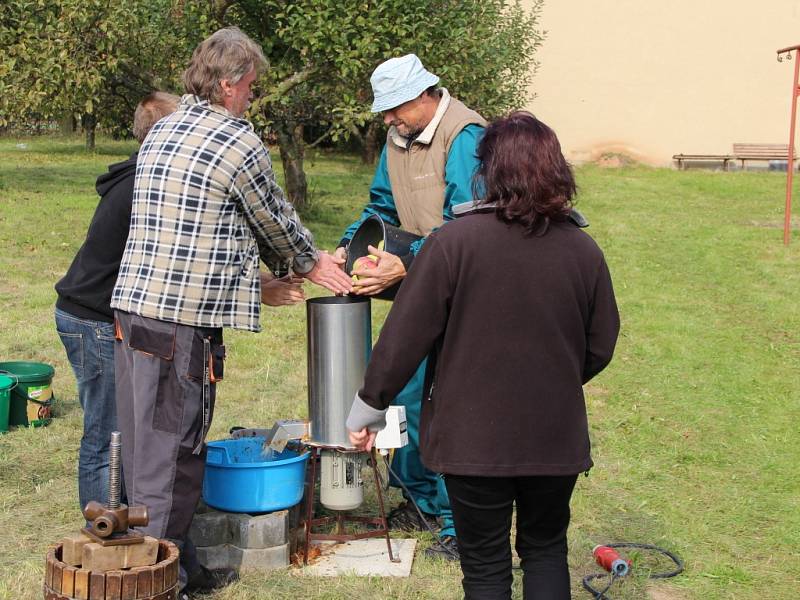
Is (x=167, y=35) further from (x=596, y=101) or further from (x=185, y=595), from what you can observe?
(x=596, y=101)

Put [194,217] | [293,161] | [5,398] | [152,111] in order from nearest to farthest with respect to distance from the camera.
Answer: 1. [194,217]
2. [152,111]
3. [5,398]
4. [293,161]

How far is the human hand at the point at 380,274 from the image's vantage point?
4086mm

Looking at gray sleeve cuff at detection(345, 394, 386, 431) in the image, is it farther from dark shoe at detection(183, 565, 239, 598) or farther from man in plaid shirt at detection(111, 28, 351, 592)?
dark shoe at detection(183, 565, 239, 598)

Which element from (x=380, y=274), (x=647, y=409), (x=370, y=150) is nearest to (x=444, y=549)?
(x=380, y=274)

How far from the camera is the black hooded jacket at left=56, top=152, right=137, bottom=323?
3900 millimetres

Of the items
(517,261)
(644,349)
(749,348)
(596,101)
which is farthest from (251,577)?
(596,101)

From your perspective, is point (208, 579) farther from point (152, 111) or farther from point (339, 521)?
point (152, 111)

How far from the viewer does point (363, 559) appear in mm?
4332

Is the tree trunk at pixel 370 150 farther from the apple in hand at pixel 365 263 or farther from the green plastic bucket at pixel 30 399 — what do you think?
the apple in hand at pixel 365 263

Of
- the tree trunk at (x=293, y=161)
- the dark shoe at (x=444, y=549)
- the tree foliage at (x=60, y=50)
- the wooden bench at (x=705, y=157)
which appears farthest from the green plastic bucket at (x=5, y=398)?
the wooden bench at (x=705, y=157)

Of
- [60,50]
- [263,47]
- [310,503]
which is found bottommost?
[310,503]

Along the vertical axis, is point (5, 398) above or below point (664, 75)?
below

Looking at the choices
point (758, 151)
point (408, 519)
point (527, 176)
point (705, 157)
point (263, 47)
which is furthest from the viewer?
point (705, 157)

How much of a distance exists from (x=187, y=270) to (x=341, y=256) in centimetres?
104
